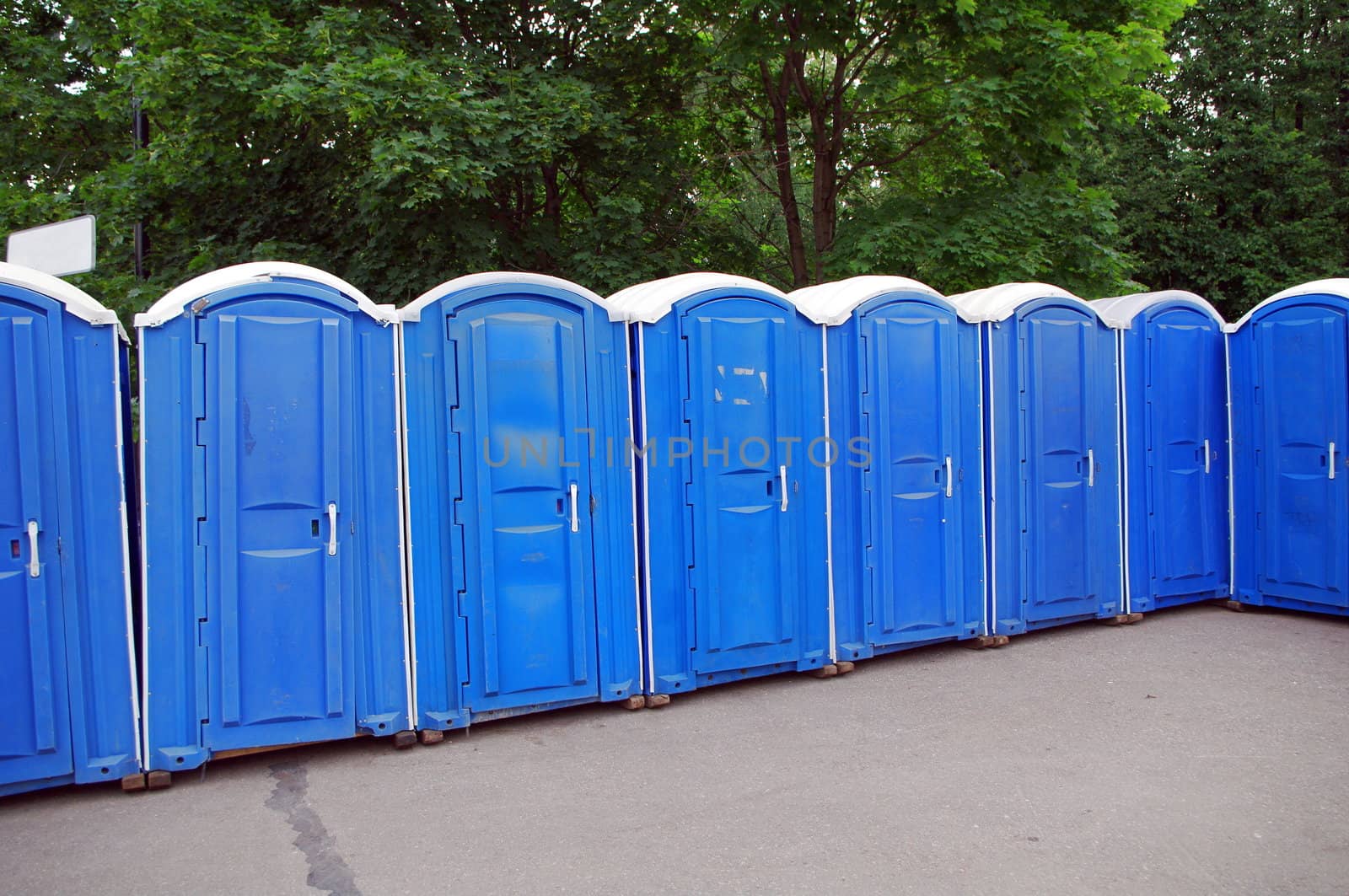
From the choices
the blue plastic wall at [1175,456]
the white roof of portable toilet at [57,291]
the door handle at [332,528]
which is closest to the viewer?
the white roof of portable toilet at [57,291]

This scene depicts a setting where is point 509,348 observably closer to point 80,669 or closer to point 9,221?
point 80,669

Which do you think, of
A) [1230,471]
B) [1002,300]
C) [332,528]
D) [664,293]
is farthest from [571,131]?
[1230,471]

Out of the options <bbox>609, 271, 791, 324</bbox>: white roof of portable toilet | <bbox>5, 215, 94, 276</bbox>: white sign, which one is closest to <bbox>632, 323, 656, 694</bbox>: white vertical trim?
<bbox>609, 271, 791, 324</bbox>: white roof of portable toilet

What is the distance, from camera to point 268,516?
4.76 meters

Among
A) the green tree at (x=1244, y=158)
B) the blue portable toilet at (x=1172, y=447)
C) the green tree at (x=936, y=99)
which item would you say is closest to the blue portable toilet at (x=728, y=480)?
the blue portable toilet at (x=1172, y=447)

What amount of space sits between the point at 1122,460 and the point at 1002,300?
1.57 m

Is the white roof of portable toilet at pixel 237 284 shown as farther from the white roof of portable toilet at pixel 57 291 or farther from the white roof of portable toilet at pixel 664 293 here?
the white roof of portable toilet at pixel 664 293

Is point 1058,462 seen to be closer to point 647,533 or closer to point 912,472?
point 912,472

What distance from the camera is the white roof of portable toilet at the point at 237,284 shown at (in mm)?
4547

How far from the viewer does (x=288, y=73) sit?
8266 millimetres

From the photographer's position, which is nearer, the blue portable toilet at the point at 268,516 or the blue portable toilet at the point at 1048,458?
the blue portable toilet at the point at 268,516

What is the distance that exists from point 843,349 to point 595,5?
594cm

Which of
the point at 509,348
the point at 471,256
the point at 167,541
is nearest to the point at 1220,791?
the point at 509,348

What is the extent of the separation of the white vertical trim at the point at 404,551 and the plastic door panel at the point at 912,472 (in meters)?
2.75
